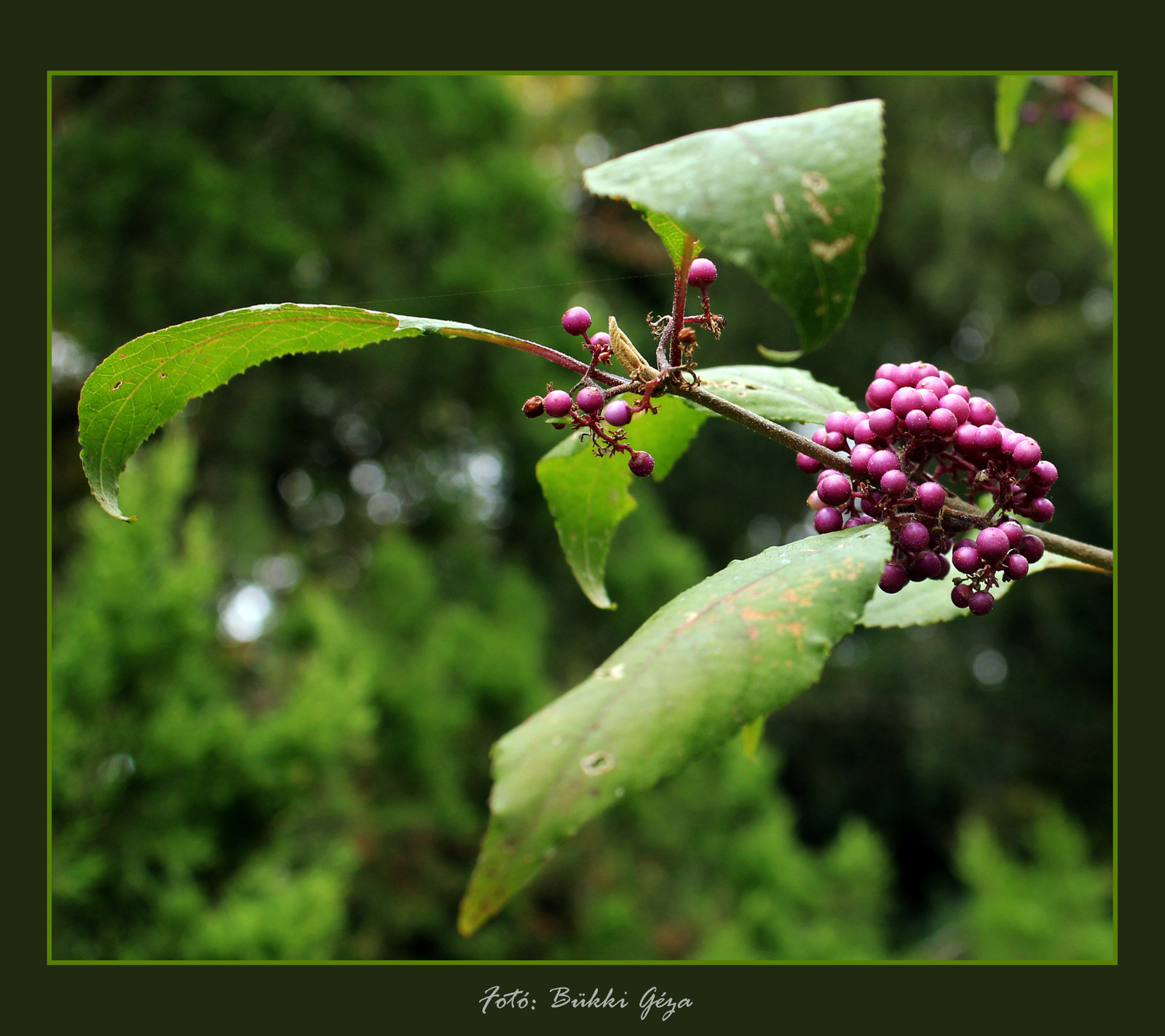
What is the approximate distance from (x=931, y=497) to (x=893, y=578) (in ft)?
0.15

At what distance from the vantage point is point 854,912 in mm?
4516

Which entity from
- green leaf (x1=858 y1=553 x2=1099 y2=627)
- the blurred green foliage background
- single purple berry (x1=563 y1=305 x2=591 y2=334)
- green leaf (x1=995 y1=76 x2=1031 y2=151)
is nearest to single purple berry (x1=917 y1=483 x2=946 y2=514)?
green leaf (x1=858 y1=553 x2=1099 y2=627)

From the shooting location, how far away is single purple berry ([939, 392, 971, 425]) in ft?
1.61

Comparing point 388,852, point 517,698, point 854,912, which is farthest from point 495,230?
point 854,912

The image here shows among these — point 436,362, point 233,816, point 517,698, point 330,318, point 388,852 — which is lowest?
point 388,852

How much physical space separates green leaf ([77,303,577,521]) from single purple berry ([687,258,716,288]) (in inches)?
3.8

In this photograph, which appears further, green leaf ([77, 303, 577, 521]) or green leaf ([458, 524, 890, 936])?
green leaf ([77, 303, 577, 521])

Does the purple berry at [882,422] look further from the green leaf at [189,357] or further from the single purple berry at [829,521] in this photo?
the green leaf at [189,357]

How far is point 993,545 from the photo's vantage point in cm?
47

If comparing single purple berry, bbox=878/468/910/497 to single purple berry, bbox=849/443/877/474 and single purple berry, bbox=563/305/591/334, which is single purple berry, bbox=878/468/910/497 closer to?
single purple berry, bbox=849/443/877/474

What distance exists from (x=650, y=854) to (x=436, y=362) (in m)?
2.68

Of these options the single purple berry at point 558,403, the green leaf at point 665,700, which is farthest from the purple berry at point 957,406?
the single purple berry at point 558,403

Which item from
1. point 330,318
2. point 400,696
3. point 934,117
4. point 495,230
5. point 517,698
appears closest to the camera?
point 330,318

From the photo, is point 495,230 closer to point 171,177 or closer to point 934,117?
point 171,177
